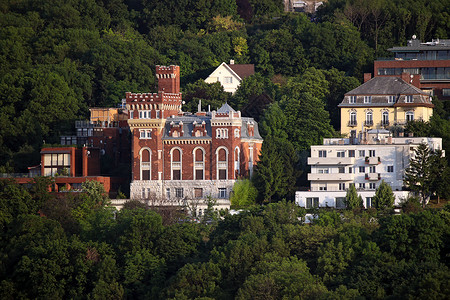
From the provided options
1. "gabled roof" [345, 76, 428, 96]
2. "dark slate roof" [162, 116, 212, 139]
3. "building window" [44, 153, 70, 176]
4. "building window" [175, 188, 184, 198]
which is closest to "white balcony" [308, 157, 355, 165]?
"dark slate roof" [162, 116, 212, 139]

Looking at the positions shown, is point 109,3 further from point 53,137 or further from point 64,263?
point 64,263

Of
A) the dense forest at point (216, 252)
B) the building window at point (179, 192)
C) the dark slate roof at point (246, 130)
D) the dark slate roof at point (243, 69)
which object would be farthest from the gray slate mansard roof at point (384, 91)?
the dark slate roof at point (243, 69)

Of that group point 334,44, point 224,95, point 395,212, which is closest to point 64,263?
point 395,212

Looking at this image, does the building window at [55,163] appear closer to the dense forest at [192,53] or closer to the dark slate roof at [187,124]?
the dense forest at [192,53]

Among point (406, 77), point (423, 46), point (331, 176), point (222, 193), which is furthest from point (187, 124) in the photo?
point (423, 46)

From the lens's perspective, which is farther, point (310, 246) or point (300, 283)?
point (310, 246)

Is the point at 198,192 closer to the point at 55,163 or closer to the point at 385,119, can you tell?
the point at 55,163

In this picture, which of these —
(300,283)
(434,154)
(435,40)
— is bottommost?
(300,283)
